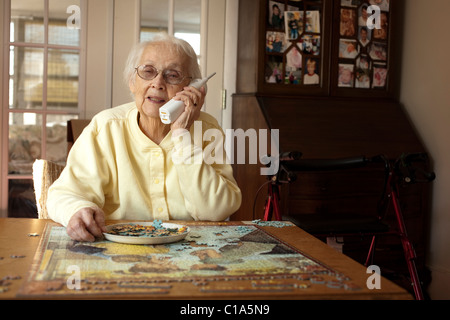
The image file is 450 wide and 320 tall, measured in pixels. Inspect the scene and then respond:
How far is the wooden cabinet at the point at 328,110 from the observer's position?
3049 mm

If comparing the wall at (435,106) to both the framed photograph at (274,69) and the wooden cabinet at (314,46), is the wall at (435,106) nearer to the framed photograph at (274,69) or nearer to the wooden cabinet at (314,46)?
the wooden cabinet at (314,46)

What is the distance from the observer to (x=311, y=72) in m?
3.32

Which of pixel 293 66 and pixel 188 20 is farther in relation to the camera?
pixel 188 20

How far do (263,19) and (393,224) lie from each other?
1.42m

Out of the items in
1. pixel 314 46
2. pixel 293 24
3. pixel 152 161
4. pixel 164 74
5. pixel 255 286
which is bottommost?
pixel 255 286

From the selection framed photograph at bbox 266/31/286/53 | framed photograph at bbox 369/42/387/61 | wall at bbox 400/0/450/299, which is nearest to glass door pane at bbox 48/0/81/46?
framed photograph at bbox 266/31/286/53

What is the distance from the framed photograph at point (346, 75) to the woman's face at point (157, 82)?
1756mm

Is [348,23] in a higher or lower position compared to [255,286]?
higher

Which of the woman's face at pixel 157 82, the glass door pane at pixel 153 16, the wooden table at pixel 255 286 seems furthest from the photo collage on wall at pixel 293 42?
the wooden table at pixel 255 286

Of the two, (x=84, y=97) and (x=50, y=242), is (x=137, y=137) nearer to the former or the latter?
(x=50, y=242)

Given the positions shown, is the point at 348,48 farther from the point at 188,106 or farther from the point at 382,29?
the point at 188,106

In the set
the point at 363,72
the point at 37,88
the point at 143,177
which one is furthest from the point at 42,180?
the point at 363,72

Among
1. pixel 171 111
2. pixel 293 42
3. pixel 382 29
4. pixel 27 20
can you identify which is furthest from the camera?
pixel 382 29

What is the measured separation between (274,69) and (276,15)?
12.5 inches
